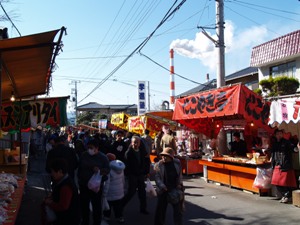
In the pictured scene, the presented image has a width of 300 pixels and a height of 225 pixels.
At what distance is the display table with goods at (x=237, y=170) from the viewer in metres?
9.70

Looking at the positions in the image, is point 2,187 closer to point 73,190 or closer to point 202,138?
point 73,190

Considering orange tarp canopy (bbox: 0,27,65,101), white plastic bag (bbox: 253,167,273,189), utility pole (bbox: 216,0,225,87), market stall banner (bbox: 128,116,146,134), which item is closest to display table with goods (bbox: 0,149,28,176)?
orange tarp canopy (bbox: 0,27,65,101)

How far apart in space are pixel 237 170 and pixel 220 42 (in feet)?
20.1

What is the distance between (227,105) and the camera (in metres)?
10.3

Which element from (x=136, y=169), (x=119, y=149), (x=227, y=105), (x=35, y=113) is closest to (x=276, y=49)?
(x=227, y=105)

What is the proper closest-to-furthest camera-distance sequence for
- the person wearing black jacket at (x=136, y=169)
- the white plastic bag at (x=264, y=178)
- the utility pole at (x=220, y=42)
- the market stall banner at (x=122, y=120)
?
the person wearing black jacket at (x=136, y=169) < the white plastic bag at (x=264, y=178) < the utility pole at (x=220, y=42) < the market stall banner at (x=122, y=120)

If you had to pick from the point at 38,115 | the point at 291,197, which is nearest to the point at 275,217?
the point at 291,197

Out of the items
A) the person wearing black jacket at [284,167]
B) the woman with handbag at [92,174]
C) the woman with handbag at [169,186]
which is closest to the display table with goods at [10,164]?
the woman with handbag at [92,174]

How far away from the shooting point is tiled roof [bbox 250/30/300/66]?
1859 centimetres

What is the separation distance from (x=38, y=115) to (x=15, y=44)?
6.31 m

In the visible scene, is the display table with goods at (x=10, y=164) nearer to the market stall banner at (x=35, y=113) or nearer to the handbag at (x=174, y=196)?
the market stall banner at (x=35, y=113)

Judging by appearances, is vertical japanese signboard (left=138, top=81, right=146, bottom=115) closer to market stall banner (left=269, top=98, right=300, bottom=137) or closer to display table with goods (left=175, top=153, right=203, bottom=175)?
display table with goods (left=175, top=153, right=203, bottom=175)

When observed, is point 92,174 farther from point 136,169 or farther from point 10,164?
point 10,164

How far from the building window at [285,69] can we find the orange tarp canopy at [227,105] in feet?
28.1
